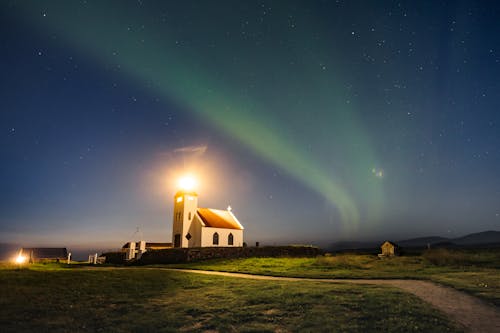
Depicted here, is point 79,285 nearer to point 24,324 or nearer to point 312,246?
point 24,324

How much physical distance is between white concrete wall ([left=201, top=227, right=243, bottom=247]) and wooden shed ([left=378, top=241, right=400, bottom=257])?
2263 centimetres

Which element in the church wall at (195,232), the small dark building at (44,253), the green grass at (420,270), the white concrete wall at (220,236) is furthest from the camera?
the small dark building at (44,253)

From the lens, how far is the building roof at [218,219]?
159 feet

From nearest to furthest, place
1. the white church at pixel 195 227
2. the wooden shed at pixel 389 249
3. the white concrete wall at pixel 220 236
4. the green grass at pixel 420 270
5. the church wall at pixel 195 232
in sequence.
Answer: the green grass at pixel 420 270, the wooden shed at pixel 389 249, the white concrete wall at pixel 220 236, the church wall at pixel 195 232, the white church at pixel 195 227

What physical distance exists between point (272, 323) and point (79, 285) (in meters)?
10.7

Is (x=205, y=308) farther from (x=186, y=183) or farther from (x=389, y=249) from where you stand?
(x=186, y=183)

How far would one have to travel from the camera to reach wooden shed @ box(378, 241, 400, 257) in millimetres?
38809

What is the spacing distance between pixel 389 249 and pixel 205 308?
111ft

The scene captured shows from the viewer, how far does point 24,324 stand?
9758mm

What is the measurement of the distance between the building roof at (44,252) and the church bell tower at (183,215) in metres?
24.6

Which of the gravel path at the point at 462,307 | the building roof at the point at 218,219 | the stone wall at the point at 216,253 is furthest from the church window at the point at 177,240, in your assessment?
the gravel path at the point at 462,307

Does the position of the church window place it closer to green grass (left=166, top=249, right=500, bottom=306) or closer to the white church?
the white church

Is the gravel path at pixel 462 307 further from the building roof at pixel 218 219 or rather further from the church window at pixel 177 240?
the church window at pixel 177 240

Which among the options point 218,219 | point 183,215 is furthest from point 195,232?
point 218,219
